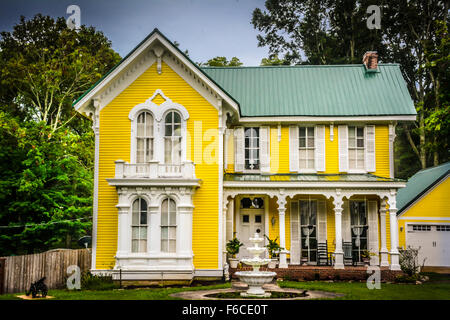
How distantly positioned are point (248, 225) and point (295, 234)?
2.22m

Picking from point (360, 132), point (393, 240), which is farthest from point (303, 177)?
point (393, 240)

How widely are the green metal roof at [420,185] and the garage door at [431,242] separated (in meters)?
1.47

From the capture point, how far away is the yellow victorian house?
65.8 feet

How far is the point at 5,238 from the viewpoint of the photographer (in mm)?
26703

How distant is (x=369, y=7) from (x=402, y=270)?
23.3 meters

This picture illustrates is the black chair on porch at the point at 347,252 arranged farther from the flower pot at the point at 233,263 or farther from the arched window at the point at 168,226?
the arched window at the point at 168,226

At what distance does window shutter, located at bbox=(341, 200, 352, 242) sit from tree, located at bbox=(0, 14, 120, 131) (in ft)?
62.5

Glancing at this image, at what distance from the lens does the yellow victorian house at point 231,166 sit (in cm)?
2006

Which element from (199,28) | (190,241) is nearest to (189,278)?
(190,241)

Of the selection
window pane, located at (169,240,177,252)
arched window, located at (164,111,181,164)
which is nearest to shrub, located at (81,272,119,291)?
window pane, located at (169,240,177,252)

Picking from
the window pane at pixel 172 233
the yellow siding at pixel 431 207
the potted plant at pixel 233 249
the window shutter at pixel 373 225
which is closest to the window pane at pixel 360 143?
the window shutter at pixel 373 225

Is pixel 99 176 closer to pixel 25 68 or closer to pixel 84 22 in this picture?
pixel 25 68

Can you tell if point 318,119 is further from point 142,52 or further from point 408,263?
point 142,52

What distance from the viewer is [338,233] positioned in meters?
21.2
